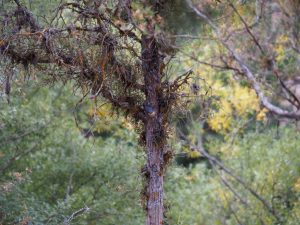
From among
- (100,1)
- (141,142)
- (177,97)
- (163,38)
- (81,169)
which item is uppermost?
(100,1)

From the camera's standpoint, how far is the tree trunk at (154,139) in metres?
5.22

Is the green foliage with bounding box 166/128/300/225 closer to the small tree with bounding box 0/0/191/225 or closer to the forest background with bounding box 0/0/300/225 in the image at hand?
the forest background with bounding box 0/0/300/225

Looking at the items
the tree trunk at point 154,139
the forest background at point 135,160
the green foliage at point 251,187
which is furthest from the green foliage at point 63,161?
the tree trunk at point 154,139

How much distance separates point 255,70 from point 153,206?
148 inches

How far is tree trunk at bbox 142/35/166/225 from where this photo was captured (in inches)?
206

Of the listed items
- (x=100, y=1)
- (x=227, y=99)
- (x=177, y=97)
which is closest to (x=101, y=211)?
(x=177, y=97)

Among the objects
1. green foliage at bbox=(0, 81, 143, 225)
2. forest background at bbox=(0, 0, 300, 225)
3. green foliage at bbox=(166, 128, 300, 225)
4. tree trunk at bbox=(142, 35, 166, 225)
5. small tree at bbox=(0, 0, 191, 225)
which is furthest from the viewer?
green foliage at bbox=(166, 128, 300, 225)

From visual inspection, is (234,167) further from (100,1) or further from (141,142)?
(100,1)

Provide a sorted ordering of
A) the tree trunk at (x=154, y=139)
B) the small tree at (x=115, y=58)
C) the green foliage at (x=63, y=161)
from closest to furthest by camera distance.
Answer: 1. the small tree at (x=115, y=58)
2. the tree trunk at (x=154, y=139)
3. the green foliage at (x=63, y=161)

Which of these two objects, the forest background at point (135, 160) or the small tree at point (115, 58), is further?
the forest background at point (135, 160)

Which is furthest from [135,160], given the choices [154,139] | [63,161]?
[154,139]

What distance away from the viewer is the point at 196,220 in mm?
10352

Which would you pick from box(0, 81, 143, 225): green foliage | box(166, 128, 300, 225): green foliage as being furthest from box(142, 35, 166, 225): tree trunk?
box(166, 128, 300, 225): green foliage

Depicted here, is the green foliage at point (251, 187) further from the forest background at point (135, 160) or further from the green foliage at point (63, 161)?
the green foliage at point (63, 161)
